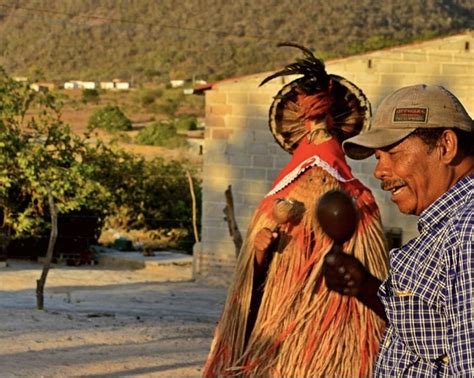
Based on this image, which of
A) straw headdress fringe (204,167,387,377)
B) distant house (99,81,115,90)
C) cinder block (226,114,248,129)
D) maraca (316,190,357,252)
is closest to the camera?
maraca (316,190,357,252)

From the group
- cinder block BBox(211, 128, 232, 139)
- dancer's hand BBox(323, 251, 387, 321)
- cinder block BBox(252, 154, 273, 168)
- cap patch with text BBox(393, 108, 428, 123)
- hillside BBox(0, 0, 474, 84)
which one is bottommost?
cinder block BBox(252, 154, 273, 168)

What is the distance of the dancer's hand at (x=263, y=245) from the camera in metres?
6.63

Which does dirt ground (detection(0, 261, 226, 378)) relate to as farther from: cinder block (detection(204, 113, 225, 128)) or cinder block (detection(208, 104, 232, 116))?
cinder block (detection(208, 104, 232, 116))

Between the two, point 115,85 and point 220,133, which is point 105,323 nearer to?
point 220,133

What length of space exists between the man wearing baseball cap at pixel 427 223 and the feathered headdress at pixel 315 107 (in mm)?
3323

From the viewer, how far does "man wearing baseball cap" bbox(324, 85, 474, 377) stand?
3150 mm

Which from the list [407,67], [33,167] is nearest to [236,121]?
[407,67]

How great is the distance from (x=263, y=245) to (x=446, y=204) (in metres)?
3.31

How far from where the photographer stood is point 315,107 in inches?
276

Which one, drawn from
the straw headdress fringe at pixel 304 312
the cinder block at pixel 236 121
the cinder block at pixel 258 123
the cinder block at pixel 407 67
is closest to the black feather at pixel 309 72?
the straw headdress fringe at pixel 304 312

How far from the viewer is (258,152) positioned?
674 inches

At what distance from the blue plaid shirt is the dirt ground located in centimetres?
589

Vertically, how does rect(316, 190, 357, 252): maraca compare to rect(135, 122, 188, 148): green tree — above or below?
above

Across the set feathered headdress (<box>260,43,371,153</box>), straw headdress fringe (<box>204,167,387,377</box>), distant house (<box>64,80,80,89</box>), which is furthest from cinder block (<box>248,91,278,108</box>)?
distant house (<box>64,80,80,89</box>)
